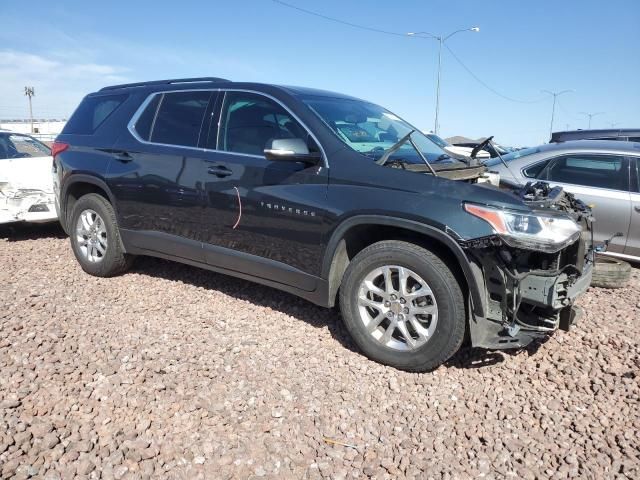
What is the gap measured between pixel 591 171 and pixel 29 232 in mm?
7525

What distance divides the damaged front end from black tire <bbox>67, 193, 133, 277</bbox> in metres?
Result: 3.42

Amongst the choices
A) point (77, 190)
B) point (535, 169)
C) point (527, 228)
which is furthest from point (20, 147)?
point (527, 228)

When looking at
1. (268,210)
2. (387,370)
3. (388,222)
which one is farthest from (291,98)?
(387,370)

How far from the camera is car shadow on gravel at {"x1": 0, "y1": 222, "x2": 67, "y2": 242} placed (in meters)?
7.12

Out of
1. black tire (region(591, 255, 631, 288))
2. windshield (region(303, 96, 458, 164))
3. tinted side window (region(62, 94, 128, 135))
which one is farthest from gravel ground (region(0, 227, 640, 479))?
tinted side window (region(62, 94, 128, 135))

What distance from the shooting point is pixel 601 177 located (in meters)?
5.99

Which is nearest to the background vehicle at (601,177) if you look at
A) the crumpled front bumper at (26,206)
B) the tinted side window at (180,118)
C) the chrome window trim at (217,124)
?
the chrome window trim at (217,124)

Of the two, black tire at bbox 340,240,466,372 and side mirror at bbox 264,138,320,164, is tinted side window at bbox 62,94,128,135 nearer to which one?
side mirror at bbox 264,138,320,164

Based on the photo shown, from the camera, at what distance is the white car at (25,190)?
6.52 metres

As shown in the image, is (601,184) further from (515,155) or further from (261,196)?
(261,196)

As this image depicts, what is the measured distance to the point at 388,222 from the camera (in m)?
3.35

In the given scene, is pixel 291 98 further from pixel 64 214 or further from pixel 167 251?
pixel 64 214

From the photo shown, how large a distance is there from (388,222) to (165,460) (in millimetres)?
1883

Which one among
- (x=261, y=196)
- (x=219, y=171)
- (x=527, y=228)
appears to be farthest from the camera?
(x=219, y=171)
